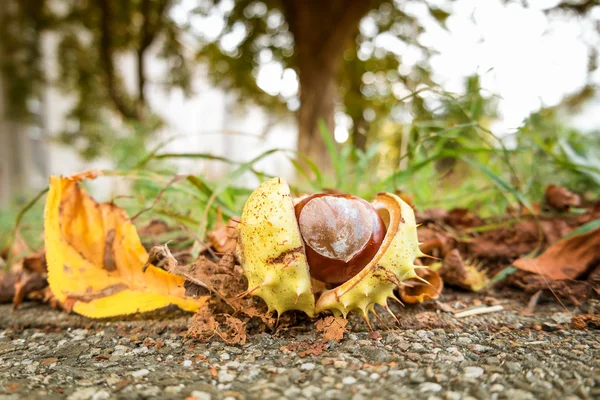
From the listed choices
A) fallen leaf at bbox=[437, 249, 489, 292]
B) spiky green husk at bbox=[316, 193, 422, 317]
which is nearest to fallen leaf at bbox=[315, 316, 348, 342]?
spiky green husk at bbox=[316, 193, 422, 317]

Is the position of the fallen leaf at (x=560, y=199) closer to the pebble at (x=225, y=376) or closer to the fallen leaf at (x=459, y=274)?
the fallen leaf at (x=459, y=274)

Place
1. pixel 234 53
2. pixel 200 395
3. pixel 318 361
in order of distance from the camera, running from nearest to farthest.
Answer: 1. pixel 200 395
2. pixel 318 361
3. pixel 234 53

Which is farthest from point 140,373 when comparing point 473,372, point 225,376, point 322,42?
point 322,42

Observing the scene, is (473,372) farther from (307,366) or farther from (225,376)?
(225,376)

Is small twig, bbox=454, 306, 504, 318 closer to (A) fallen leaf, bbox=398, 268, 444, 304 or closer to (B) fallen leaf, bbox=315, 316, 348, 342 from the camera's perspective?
(A) fallen leaf, bbox=398, 268, 444, 304

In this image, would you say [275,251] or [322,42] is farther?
[322,42]

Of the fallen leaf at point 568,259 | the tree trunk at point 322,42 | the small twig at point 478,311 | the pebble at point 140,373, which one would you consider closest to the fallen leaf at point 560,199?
the fallen leaf at point 568,259
